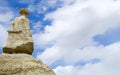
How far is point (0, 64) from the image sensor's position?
26.3 m

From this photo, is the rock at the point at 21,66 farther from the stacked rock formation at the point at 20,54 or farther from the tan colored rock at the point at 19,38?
the tan colored rock at the point at 19,38

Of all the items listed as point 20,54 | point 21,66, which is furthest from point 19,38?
point 21,66

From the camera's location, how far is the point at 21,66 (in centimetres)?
2591

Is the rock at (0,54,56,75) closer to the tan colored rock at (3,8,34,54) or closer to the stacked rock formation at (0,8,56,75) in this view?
the stacked rock formation at (0,8,56,75)

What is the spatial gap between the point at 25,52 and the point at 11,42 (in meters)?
1.35

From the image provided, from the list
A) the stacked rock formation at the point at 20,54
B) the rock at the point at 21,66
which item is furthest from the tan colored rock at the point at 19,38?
the rock at the point at 21,66

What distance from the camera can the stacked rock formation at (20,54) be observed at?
25.8 metres

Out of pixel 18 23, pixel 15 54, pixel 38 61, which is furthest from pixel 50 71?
pixel 18 23

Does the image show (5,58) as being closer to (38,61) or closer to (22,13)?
(38,61)

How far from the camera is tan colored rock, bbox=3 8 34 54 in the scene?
2731cm

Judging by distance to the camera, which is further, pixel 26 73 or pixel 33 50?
pixel 33 50

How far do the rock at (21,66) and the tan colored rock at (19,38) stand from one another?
63 cm

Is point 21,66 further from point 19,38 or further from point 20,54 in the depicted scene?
point 19,38

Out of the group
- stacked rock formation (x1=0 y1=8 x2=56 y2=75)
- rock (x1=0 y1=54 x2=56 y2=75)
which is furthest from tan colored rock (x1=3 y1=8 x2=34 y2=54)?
rock (x1=0 y1=54 x2=56 y2=75)
